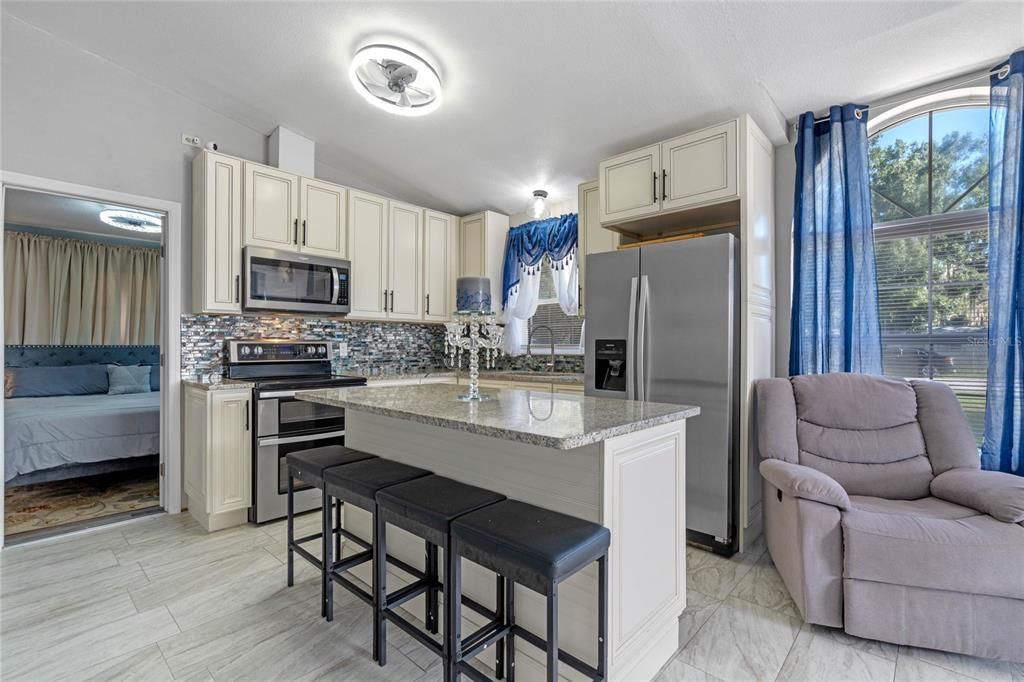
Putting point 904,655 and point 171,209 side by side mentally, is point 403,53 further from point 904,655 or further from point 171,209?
point 904,655

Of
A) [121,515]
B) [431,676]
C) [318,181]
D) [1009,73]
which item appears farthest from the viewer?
[318,181]

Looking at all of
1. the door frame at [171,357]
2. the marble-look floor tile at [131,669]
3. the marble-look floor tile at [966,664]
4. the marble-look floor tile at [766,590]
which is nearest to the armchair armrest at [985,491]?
the marble-look floor tile at [966,664]

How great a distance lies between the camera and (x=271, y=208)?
3.50m

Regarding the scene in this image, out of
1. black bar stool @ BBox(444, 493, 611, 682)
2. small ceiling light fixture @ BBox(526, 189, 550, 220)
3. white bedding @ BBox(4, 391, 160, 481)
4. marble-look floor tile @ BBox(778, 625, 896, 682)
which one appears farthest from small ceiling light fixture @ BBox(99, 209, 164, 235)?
marble-look floor tile @ BBox(778, 625, 896, 682)

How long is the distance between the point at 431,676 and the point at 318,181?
3454 millimetres

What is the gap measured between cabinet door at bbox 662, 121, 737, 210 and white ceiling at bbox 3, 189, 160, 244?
480 centimetres

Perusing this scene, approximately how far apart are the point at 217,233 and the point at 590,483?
313 cm

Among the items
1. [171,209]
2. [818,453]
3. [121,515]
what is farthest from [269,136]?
[818,453]

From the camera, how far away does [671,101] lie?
2750 mm

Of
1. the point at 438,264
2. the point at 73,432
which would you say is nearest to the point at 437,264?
the point at 438,264

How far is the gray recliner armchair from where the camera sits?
1.70 meters

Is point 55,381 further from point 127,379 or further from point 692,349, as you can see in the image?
point 692,349

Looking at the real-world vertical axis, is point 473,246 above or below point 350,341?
above

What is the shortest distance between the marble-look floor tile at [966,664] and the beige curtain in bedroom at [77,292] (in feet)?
20.4
